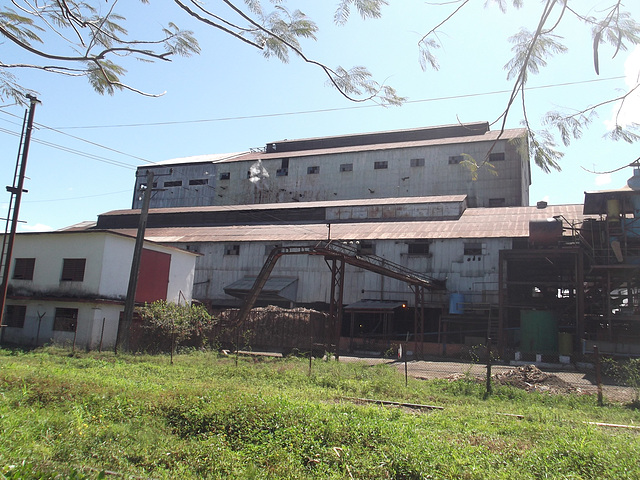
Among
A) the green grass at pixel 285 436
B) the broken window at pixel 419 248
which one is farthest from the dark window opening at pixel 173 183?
the green grass at pixel 285 436

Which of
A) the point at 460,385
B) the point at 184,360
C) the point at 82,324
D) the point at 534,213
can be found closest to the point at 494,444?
the point at 460,385

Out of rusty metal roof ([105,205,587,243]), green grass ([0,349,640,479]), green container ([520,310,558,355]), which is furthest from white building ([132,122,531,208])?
green grass ([0,349,640,479])

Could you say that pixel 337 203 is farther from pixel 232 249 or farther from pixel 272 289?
pixel 272 289

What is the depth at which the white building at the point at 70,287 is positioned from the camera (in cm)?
2298

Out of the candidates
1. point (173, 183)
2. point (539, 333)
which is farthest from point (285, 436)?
point (173, 183)

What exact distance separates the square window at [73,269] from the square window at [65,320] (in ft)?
4.92

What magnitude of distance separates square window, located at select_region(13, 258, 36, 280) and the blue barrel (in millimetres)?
22502

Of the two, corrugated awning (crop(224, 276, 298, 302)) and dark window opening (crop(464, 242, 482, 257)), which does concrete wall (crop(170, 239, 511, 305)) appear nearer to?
dark window opening (crop(464, 242, 482, 257))

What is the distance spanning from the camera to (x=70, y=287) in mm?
23797

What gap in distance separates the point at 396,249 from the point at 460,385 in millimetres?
18181

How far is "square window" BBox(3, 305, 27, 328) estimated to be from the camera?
24388 mm

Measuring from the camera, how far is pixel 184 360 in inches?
736

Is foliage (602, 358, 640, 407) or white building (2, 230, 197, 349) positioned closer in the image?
foliage (602, 358, 640, 407)

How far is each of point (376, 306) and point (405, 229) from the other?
6.82 metres
